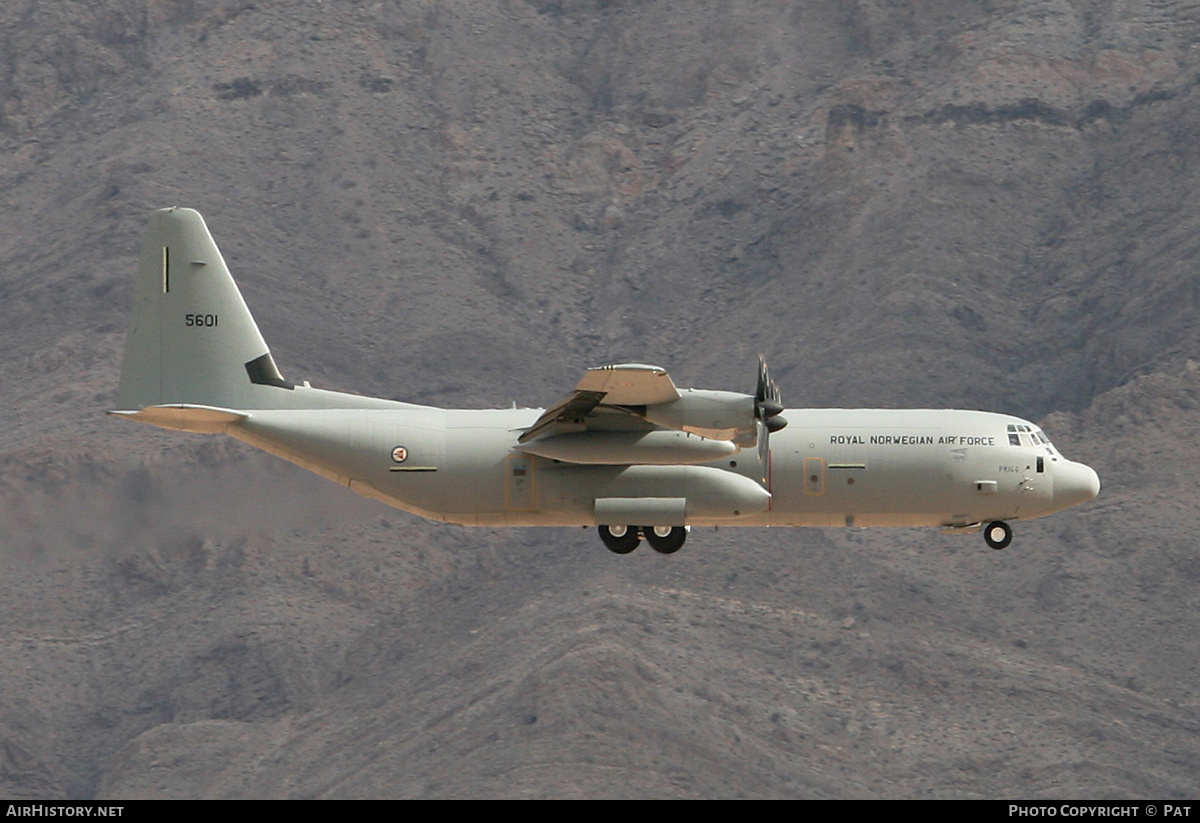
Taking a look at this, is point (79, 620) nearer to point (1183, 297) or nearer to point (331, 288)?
point (331, 288)

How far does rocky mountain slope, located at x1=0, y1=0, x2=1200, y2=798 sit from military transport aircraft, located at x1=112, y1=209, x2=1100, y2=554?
44.7m

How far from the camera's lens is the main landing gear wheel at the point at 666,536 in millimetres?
59062

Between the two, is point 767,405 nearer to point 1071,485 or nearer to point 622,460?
point 622,460

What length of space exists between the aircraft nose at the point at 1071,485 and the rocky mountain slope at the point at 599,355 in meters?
51.3

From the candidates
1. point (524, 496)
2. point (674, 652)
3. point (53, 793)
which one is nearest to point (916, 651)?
point (674, 652)

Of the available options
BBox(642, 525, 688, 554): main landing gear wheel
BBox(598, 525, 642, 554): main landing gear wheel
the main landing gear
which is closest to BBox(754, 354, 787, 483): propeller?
BBox(642, 525, 688, 554): main landing gear wheel

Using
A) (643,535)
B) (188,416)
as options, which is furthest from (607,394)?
(188,416)

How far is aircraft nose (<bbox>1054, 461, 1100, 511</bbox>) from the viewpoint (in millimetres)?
60062

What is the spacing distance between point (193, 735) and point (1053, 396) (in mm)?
58051

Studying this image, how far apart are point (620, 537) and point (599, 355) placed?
94958 millimetres

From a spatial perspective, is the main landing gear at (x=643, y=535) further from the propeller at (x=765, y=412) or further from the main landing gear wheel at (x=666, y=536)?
the propeller at (x=765, y=412)

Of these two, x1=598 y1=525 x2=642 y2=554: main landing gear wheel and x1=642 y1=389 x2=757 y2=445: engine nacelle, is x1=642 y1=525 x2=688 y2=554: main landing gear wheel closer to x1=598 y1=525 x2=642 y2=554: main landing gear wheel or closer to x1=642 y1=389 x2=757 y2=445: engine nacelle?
x1=598 y1=525 x2=642 y2=554: main landing gear wheel

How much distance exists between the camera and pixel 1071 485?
198ft

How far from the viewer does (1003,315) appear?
150 metres
